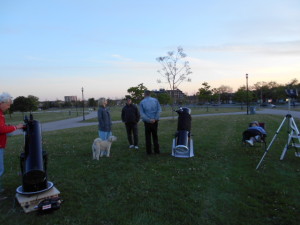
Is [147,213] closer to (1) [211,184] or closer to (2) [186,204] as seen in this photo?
(2) [186,204]

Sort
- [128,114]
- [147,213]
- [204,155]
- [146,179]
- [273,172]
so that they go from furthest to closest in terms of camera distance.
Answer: [128,114]
[204,155]
[273,172]
[146,179]
[147,213]

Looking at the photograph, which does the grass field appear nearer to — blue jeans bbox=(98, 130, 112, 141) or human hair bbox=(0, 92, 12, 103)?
blue jeans bbox=(98, 130, 112, 141)

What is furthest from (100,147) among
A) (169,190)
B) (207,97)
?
(207,97)

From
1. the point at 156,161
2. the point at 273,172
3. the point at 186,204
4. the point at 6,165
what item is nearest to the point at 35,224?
the point at 186,204

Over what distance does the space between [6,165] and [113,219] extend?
5.05 meters

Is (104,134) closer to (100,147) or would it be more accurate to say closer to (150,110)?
(100,147)

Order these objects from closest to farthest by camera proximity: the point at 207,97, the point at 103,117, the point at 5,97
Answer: the point at 5,97
the point at 103,117
the point at 207,97

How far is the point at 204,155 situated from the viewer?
780 centimetres

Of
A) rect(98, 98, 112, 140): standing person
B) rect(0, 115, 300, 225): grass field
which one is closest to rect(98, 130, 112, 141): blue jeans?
rect(98, 98, 112, 140): standing person

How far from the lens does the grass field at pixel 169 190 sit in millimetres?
3871

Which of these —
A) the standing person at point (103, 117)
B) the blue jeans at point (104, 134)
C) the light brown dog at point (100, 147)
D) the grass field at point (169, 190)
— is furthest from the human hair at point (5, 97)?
the blue jeans at point (104, 134)

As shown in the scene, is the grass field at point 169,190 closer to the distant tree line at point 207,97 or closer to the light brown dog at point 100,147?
the light brown dog at point 100,147

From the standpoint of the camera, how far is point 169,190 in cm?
491

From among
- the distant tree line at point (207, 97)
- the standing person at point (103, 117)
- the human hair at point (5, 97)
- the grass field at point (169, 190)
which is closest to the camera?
the grass field at point (169, 190)
